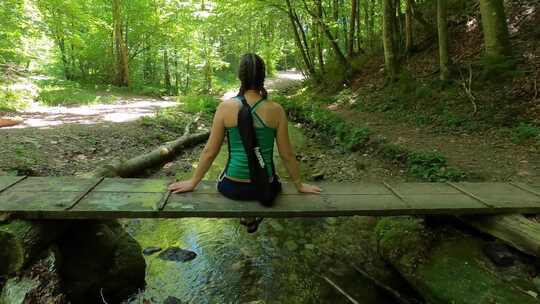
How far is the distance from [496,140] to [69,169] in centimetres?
842

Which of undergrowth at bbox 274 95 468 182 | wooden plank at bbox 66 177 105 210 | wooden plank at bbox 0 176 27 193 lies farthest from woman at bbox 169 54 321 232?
undergrowth at bbox 274 95 468 182

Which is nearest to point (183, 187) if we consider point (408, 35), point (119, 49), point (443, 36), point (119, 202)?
point (119, 202)

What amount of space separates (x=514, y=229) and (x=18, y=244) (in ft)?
15.1

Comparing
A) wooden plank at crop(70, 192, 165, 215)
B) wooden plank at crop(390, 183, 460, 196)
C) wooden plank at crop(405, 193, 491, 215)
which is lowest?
wooden plank at crop(405, 193, 491, 215)

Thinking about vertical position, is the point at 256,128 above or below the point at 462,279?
above

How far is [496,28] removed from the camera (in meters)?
9.03

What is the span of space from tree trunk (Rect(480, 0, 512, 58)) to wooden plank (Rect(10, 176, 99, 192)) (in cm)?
955

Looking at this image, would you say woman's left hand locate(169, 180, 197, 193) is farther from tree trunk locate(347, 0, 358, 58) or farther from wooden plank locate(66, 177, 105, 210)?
tree trunk locate(347, 0, 358, 58)

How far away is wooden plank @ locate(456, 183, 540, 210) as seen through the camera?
3912 millimetres

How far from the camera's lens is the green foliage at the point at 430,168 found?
618 cm

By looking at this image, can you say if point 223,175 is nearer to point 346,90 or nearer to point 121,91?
point 346,90

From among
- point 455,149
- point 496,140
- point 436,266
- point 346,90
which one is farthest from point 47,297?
point 346,90

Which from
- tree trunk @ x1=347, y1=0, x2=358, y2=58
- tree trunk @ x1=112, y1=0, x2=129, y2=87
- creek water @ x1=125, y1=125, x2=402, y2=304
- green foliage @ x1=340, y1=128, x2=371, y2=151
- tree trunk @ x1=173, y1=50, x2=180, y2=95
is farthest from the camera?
tree trunk @ x1=173, y1=50, x2=180, y2=95

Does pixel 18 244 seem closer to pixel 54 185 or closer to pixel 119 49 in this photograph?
pixel 54 185
